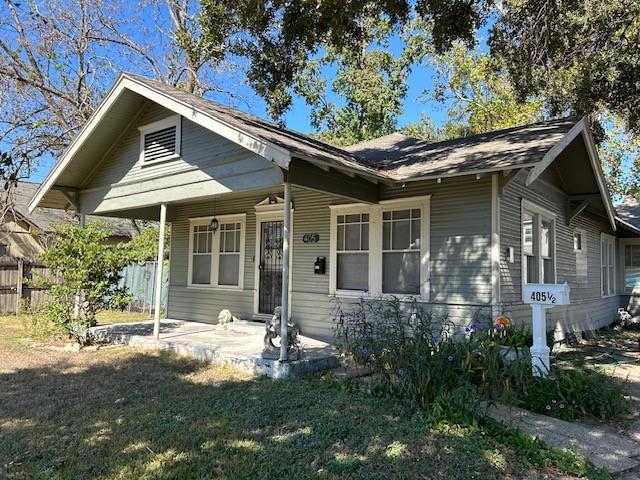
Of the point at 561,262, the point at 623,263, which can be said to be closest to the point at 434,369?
the point at 561,262

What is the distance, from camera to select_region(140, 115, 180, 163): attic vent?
897cm

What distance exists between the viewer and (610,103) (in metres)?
11.4

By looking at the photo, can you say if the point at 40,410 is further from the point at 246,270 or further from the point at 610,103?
the point at 610,103

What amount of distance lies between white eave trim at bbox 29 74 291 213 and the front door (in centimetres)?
311

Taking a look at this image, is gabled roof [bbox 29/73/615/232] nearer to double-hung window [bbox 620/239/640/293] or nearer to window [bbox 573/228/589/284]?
window [bbox 573/228/589/284]

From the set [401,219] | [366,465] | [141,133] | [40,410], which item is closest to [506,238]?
[401,219]

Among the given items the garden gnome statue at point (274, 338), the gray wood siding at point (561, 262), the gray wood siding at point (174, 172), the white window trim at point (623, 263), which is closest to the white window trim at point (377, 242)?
the gray wood siding at point (561, 262)

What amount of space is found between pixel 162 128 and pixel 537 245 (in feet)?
24.7

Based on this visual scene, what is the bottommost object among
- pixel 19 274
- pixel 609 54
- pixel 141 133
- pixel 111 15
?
pixel 19 274

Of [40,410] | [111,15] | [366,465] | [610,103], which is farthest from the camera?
[111,15]

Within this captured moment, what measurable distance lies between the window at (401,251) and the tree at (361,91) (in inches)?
687

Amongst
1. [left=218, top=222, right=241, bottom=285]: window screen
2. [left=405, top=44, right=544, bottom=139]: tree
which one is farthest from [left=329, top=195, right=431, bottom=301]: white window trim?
[left=405, top=44, right=544, bottom=139]: tree

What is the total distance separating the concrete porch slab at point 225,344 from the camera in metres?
6.61

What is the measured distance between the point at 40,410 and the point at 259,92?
7.63 m
